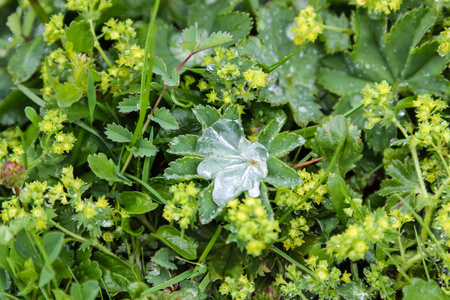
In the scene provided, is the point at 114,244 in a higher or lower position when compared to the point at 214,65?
lower

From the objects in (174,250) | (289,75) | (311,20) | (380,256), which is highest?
(311,20)

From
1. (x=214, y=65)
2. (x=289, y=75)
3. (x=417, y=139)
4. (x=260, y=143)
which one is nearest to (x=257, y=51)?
(x=289, y=75)

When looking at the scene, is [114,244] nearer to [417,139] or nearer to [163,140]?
[163,140]

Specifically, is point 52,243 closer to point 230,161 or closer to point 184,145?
point 184,145

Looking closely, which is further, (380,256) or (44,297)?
(380,256)

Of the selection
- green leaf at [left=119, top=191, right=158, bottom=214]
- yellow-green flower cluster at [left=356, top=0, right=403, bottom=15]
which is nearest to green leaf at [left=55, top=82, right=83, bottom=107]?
green leaf at [left=119, top=191, right=158, bottom=214]

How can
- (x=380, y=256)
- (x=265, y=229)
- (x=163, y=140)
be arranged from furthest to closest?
(x=163, y=140), (x=380, y=256), (x=265, y=229)
